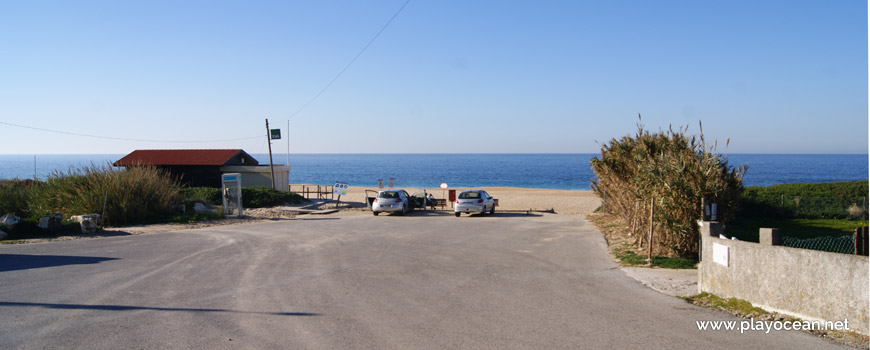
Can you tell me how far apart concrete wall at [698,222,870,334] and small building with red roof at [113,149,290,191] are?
3299cm

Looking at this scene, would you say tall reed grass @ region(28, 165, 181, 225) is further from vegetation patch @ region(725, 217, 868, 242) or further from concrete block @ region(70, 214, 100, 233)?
vegetation patch @ region(725, 217, 868, 242)

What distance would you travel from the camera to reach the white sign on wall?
942 cm

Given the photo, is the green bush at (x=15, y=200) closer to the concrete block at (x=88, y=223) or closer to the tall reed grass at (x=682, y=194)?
the concrete block at (x=88, y=223)

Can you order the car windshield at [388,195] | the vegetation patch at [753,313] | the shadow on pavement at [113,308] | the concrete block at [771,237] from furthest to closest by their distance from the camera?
1. the car windshield at [388,195]
2. the concrete block at [771,237]
3. the shadow on pavement at [113,308]
4. the vegetation patch at [753,313]

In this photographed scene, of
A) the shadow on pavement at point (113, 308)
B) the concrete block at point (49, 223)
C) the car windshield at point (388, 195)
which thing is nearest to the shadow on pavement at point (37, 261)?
the shadow on pavement at point (113, 308)

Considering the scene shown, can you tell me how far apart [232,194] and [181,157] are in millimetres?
14499

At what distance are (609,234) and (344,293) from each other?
13131 millimetres

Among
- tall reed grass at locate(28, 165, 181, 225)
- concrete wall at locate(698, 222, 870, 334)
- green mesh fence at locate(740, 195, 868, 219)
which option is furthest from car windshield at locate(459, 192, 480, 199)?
concrete wall at locate(698, 222, 870, 334)

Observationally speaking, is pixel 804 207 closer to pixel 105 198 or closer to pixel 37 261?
pixel 37 261

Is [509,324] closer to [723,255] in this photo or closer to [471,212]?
[723,255]

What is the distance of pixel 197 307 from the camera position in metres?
8.74

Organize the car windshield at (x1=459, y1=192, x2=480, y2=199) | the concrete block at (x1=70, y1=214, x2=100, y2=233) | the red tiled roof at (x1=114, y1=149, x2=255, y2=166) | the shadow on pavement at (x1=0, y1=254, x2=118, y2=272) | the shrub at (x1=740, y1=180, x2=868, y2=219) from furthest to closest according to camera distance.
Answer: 1. the red tiled roof at (x1=114, y1=149, x2=255, y2=166)
2. the car windshield at (x1=459, y1=192, x2=480, y2=199)
3. the shrub at (x1=740, y1=180, x2=868, y2=219)
4. the concrete block at (x1=70, y1=214, x2=100, y2=233)
5. the shadow on pavement at (x1=0, y1=254, x2=118, y2=272)

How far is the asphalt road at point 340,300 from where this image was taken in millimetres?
7098

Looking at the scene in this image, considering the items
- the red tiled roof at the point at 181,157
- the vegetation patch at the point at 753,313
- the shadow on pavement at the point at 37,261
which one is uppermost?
the red tiled roof at the point at 181,157
